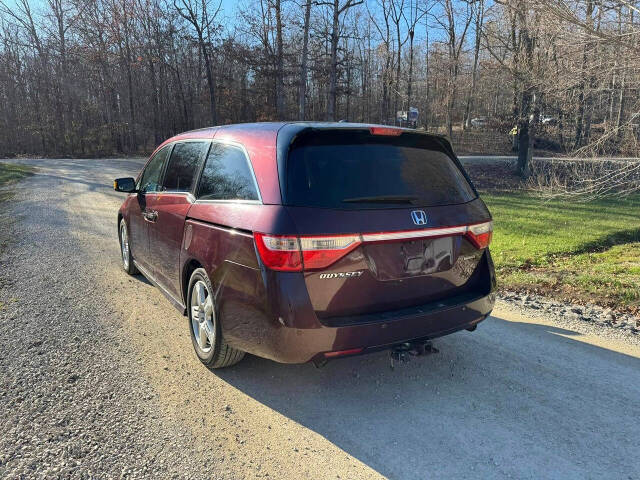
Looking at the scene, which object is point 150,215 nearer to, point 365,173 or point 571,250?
point 365,173

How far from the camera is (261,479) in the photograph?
7.72ft

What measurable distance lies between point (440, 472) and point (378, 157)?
1.95 metres

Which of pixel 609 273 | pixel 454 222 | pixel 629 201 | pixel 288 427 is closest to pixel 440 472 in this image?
pixel 288 427

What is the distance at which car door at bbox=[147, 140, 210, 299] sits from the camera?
12.6 ft

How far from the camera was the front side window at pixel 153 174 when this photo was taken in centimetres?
466

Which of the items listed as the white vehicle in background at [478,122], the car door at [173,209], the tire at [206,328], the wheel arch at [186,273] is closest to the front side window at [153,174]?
the car door at [173,209]

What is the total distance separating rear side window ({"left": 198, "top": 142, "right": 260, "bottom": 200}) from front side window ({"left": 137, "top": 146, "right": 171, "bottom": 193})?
112 centimetres

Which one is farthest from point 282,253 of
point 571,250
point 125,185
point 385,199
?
point 571,250

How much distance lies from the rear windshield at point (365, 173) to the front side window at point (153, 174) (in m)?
2.24

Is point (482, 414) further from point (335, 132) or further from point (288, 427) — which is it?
point (335, 132)

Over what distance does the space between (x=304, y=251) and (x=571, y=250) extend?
702cm

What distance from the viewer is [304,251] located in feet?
8.61

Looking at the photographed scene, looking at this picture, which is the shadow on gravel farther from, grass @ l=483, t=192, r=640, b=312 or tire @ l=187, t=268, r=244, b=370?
grass @ l=483, t=192, r=640, b=312

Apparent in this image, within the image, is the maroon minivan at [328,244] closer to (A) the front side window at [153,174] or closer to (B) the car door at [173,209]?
(B) the car door at [173,209]
